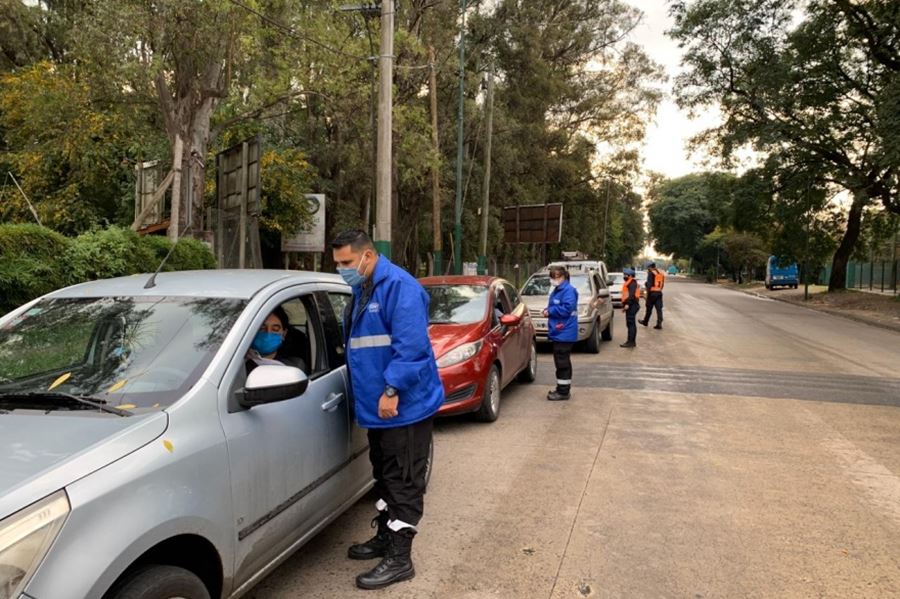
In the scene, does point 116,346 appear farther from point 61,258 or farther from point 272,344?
point 61,258

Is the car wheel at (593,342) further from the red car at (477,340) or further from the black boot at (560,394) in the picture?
the black boot at (560,394)

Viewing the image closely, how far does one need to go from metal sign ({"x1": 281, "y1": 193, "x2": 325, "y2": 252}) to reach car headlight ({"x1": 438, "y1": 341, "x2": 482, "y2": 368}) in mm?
13903

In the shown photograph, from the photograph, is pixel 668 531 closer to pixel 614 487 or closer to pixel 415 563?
pixel 614 487

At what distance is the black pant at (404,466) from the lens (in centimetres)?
340

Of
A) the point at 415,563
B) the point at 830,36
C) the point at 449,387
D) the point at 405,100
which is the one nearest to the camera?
the point at 415,563

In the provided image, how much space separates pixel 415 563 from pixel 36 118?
1601cm

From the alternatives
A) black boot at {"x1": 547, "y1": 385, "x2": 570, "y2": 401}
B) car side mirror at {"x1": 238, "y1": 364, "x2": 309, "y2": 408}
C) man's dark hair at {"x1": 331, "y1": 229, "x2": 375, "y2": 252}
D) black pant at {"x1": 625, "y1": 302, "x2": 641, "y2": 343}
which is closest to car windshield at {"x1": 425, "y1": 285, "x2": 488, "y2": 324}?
black boot at {"x1": 547, "y1": 385, "x2": 570, "y2": 401}

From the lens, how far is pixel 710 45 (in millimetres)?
27047

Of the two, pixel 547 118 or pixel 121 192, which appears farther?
pixel 547 118

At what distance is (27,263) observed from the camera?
811 cm

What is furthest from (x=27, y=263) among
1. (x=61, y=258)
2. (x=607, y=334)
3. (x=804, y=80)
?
(x=804, y=80)

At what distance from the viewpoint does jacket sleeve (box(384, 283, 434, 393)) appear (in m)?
3.26

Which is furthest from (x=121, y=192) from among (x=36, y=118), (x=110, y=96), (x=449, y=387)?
(x=449, y=387)

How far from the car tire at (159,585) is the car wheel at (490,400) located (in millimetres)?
4484
